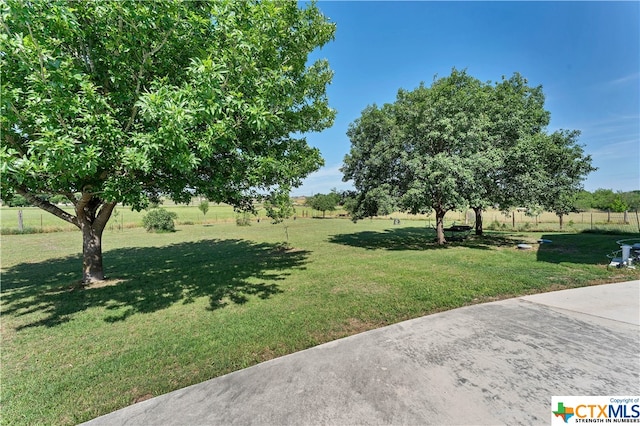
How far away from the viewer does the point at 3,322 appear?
473 centimetres

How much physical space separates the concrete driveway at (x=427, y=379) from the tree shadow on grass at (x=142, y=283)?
9.70ft

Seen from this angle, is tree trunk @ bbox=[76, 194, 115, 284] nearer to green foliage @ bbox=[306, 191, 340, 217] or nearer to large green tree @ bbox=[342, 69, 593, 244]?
large green tree @ bbox=[342, 69, 593, 244]

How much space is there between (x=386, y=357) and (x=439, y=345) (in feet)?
2.62

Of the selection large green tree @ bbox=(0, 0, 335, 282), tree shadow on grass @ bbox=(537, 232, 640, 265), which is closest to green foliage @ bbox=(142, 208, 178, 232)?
large green tree @ bbox=(0, 0, 335, 282)

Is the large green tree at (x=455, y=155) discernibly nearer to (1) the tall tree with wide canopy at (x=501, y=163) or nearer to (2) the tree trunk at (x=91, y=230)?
(1) the tall tree with wide canopy at (x=501, y=163)

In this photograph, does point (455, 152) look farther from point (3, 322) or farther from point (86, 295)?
point (3, 322)

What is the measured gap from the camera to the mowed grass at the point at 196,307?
9.84 ft

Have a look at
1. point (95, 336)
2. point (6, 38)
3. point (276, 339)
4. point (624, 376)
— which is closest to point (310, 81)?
point (6, 38)

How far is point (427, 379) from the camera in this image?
278cm

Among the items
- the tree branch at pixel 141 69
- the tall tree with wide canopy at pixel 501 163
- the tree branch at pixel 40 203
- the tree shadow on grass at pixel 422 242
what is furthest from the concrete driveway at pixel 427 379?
the tree shadow on grass at pixel 422 242

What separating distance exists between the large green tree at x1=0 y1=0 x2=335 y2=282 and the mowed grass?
218 centimetres

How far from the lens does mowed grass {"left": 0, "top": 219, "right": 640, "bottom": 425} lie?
3.00 metres

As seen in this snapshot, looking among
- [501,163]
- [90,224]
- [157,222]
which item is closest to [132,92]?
[90,224]

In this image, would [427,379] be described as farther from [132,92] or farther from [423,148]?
[423,148]
